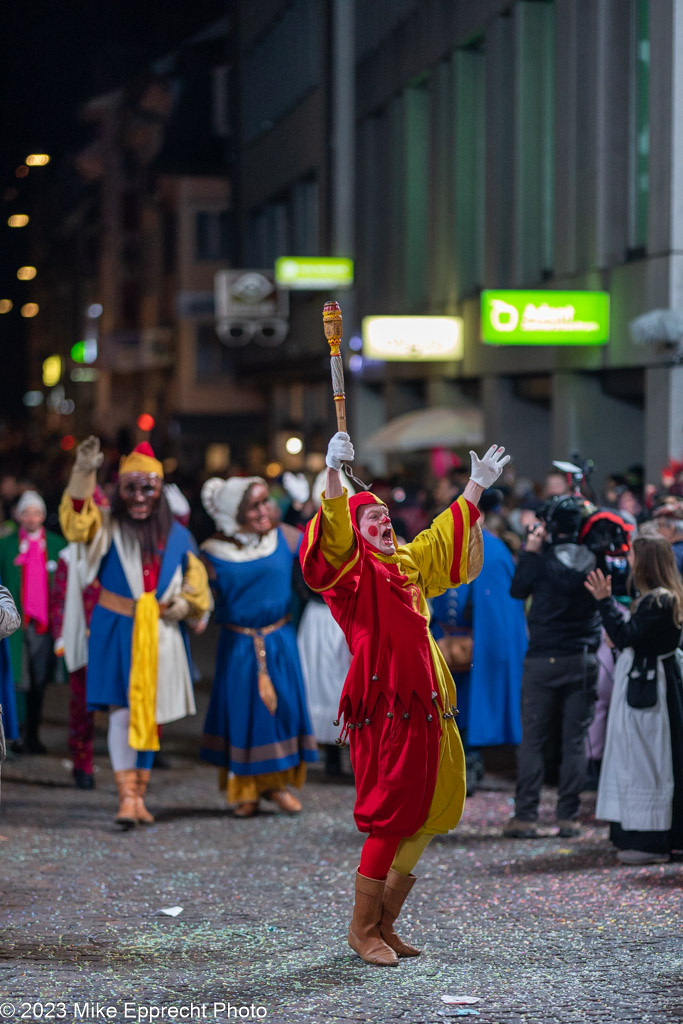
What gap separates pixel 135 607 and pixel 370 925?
352 centimetres

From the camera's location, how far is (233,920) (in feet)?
22.6

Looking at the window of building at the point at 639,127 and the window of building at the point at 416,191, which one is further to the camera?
the window of building at the point at 416,191

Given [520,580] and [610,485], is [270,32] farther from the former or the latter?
[520,580]

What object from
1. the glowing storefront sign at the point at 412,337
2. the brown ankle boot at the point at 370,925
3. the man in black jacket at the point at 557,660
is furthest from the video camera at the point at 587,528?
the glowing storefront sign at the point at 412,337

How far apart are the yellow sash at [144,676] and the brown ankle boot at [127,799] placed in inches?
6.5

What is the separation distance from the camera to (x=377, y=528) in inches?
244

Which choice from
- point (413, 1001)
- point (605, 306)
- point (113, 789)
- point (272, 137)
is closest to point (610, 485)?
point (605, 306)

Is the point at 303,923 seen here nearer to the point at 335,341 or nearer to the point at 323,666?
the point at 335,341

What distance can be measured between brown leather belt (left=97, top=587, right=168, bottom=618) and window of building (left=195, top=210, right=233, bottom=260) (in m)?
37.3

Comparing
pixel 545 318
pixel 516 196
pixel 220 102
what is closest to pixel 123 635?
pixel 545 318

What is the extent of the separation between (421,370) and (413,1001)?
21.0 m

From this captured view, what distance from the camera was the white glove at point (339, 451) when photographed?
19.2 ft

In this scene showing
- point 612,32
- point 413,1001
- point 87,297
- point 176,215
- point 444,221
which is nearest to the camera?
point 413,1001

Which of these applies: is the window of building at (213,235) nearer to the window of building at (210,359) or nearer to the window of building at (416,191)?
the window of building at (210,359)
